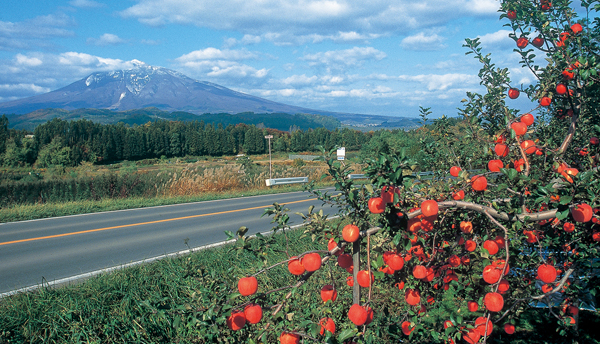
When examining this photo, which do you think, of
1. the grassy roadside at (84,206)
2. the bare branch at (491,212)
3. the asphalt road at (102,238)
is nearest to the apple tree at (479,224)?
the bare branch at (491,212)

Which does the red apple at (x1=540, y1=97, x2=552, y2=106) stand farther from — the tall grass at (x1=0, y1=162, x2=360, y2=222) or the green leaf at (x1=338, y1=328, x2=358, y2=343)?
the tall grass at (x1=0, y1=162, x2=360, y2=222)

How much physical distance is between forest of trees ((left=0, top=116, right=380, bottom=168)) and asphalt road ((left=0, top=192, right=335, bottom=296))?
1447 inches

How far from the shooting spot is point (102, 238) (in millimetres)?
7641

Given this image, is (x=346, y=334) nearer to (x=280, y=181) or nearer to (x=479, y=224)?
(x=479, y=224)

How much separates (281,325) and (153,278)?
324 cm

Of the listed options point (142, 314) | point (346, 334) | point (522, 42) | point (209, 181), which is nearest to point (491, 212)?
point (346, 334)

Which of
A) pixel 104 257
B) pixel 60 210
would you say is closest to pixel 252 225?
pixel 104 257

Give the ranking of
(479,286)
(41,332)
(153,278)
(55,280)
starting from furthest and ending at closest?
(55,280)
(153,278)
(41,332)
(479,286)

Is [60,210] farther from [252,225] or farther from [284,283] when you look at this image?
[284,283]

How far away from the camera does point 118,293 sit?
12.0 feet

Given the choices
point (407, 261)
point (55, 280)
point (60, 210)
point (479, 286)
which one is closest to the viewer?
point (407, 261)

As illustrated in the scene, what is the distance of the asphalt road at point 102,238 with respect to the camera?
221 inches

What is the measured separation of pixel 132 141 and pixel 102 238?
3268 inches

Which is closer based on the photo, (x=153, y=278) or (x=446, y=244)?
(x=446, y=244)
